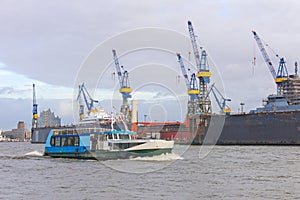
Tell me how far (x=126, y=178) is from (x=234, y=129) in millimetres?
79730

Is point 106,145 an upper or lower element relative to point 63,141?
lower

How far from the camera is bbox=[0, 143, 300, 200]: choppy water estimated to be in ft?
97.0

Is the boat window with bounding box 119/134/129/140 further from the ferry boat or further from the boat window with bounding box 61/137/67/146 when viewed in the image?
the boat window with bounding box 61/137/67/146

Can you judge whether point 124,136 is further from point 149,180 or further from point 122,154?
point 149,180

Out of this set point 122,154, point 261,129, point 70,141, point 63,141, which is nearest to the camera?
point 122,154

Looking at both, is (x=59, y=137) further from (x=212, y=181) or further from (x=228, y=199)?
(x=228, y=199)

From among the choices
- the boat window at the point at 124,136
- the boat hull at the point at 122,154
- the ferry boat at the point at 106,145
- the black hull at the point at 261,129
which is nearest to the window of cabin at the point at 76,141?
the ferry boat at the point at 106,145

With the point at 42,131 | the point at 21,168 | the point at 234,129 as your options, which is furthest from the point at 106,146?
the point at 42,131

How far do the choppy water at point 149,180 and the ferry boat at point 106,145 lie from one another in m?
0.94

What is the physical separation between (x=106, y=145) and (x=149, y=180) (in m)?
14.6

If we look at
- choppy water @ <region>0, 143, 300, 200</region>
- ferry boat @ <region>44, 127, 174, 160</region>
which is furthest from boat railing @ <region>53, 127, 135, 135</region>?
choppy water @ <region>0, 143, 300, 200</region>

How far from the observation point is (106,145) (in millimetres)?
49656

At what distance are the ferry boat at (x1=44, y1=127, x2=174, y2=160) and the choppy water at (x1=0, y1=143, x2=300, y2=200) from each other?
94 centimetres

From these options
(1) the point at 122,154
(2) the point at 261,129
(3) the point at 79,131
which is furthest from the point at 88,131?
(2) the point at 261,129
